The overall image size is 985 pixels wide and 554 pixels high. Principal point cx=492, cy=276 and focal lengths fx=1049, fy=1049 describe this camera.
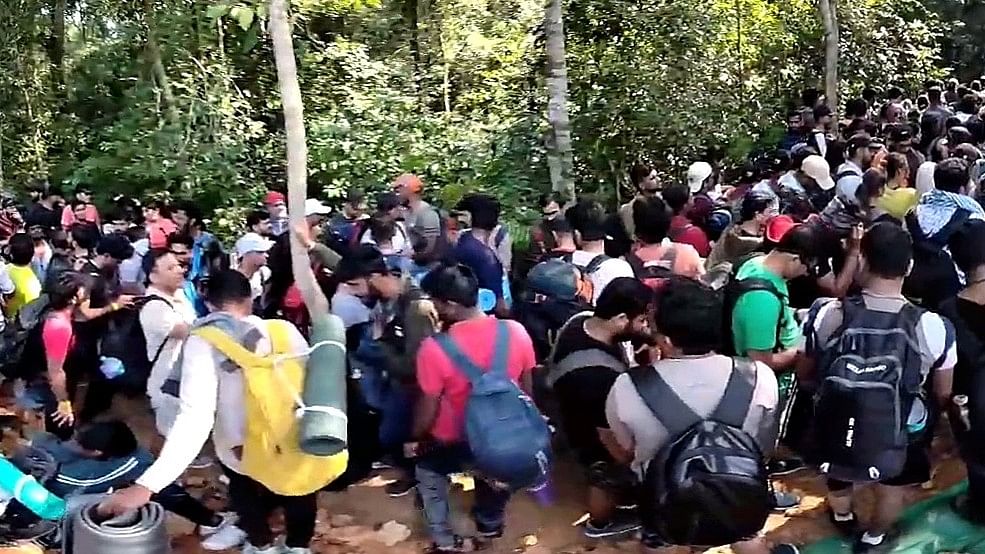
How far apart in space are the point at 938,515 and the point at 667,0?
900 cm

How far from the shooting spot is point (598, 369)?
459 centimetres

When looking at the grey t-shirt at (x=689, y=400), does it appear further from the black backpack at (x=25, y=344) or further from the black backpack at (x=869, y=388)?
the black backpack at (x=25, y=344)

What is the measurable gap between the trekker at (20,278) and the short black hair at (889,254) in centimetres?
543

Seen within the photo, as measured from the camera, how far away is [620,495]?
5.08 meters

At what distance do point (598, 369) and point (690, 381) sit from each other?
0.91 m

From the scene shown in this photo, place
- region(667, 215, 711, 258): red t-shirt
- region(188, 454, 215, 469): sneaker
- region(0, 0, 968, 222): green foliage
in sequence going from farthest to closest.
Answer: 1. region(0, 0, 968, 222): green foliage
2. region(667, 215, 711, 258): red t-shirt
3. region(188, 454, 215, 469): sneaker

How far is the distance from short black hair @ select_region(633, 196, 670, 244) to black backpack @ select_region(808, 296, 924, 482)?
1.36m

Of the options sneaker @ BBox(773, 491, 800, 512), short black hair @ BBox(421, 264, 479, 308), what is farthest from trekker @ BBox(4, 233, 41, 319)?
sneaker @ BBox(773, 491, 800, 512)

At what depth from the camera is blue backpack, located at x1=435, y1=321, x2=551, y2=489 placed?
4.32 metres

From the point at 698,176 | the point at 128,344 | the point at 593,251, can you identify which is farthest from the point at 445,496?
the point at 698,176

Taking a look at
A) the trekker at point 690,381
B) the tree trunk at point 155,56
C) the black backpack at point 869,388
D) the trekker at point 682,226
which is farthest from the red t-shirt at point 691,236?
the tree trunk at point 155,56

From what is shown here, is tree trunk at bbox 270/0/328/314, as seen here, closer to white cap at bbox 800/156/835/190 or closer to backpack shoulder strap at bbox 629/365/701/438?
backpack shoulder strap at bbox 629/365/701/438

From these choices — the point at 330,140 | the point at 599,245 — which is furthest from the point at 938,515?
the point at 330,140

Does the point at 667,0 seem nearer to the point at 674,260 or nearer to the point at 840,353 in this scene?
the point at 674,260
